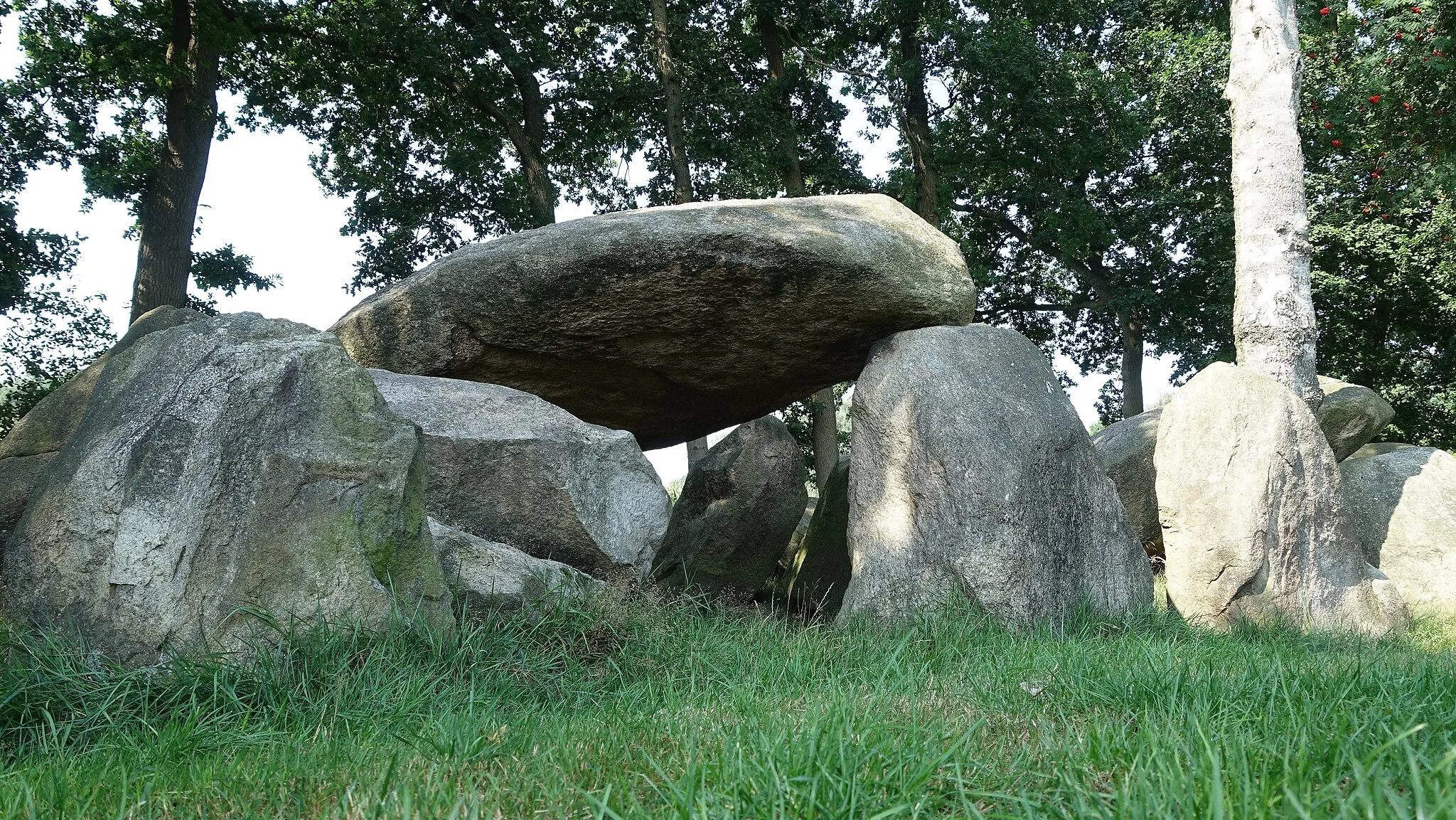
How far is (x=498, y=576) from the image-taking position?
465 centimetres

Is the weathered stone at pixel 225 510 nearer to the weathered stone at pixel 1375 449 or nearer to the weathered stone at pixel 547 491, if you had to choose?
the weathered stone at pixel 547 491

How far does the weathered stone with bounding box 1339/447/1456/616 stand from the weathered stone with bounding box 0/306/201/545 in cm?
846

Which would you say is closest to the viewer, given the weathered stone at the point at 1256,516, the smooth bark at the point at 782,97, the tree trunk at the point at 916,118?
the weathered stone at the point at 1256,516

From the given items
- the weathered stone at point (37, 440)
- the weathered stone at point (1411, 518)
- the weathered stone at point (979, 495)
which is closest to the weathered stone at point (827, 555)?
the weathered stone at point (979, 495)

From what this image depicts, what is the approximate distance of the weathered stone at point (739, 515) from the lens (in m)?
8.66

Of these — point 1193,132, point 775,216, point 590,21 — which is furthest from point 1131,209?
point 775,216

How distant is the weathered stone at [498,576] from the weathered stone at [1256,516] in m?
3.72

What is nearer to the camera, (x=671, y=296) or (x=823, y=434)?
(x=671, y=296)

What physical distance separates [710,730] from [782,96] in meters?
12.9

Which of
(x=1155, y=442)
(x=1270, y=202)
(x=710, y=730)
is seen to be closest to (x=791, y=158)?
(x=1155, y=442)

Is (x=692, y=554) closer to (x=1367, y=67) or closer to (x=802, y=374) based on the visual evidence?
(x=802, y=374)

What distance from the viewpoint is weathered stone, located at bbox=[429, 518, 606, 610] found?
4.54 meters

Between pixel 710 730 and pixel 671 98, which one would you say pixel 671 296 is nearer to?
pixel 710 730

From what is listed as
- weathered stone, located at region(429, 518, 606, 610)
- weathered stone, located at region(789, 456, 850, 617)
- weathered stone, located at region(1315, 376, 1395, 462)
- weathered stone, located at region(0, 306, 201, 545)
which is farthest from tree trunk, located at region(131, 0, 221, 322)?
weathered stone, located at region(1315, 376, 1395, 462)
